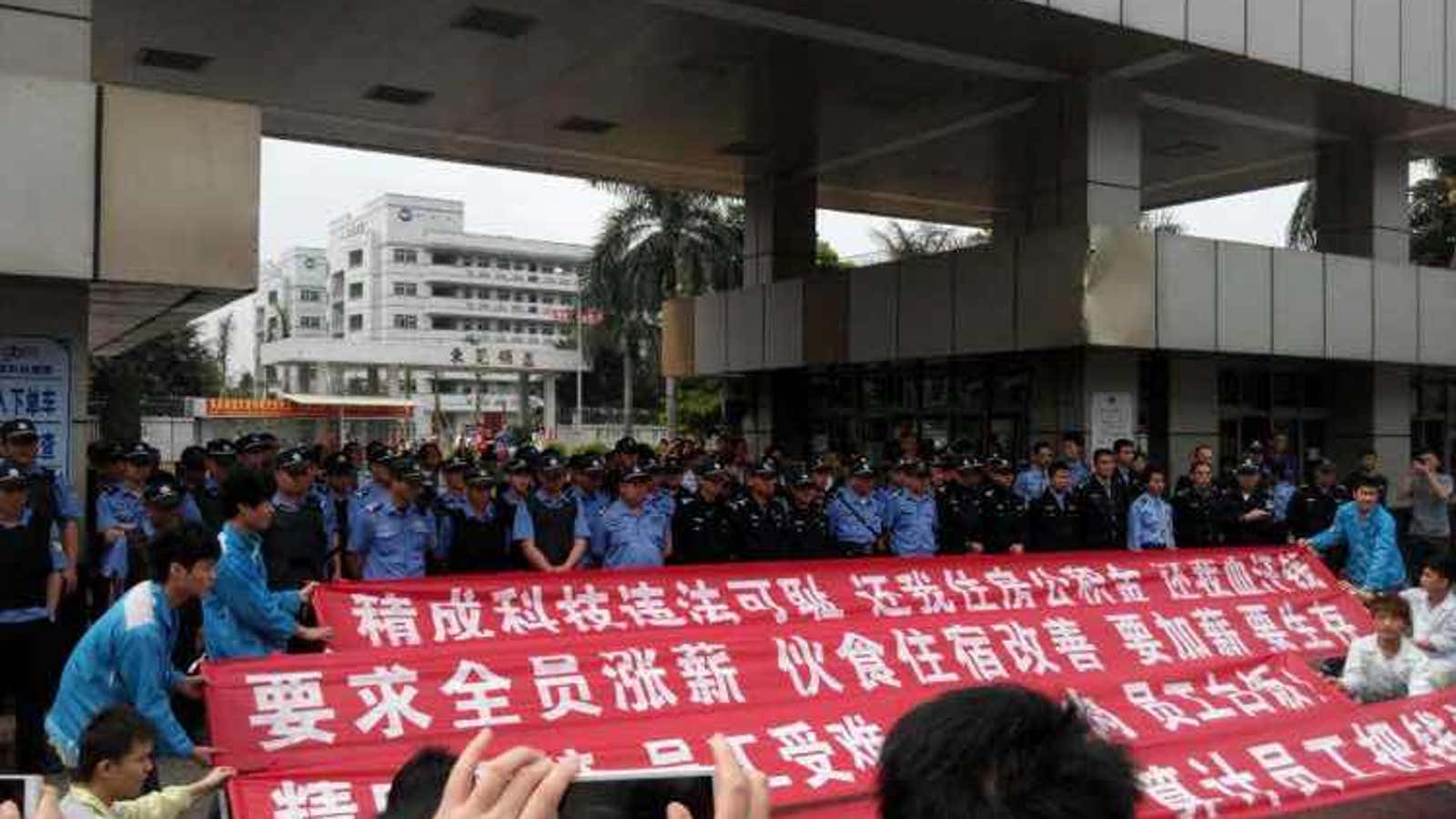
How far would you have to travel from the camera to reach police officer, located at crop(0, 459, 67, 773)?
602 centimetres

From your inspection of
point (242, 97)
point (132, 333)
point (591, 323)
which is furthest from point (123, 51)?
point (591, 323)

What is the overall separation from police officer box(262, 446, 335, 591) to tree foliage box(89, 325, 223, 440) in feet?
70.8

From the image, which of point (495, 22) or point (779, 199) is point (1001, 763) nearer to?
point (495, 22)

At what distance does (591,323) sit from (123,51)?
31.7m

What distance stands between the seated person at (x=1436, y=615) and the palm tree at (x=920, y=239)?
27478 millimetres

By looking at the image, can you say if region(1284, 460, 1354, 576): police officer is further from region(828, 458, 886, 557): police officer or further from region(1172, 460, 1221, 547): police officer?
region(828, 458, 886, 557): police officer

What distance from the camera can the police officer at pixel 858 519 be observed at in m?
9.70

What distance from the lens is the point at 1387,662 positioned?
6.40 m

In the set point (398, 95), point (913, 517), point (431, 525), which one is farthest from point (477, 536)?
point (398, 95)

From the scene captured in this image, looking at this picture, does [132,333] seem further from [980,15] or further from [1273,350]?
[1273,350]

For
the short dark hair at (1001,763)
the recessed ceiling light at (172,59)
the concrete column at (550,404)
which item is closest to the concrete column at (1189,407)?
the recessed ceiling light at (172,59)

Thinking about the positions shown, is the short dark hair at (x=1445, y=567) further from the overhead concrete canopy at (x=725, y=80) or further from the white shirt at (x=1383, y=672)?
the overhead concrete canopy at (x=725, y=80)

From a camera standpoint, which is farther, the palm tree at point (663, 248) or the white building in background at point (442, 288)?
the white building in background at point (442, 288)

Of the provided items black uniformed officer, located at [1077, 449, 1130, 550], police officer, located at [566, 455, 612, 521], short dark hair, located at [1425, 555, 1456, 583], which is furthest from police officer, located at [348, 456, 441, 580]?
short dark hair, located at [1425, 555, 1456, 583]
